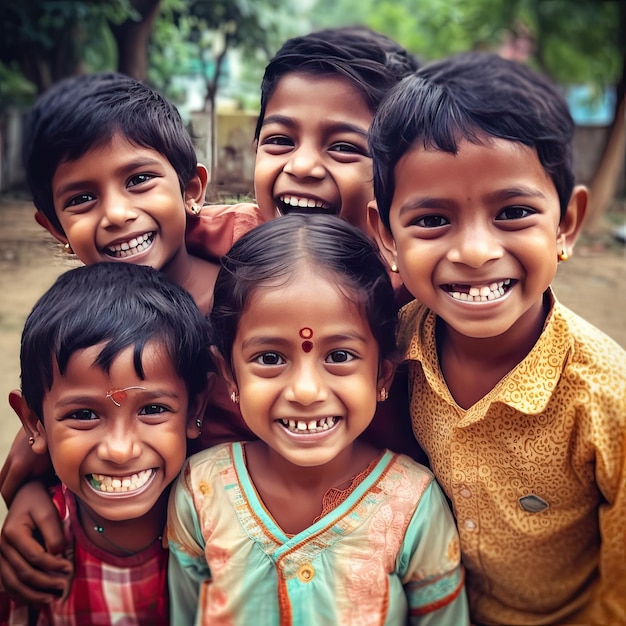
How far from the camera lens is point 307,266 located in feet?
5.08

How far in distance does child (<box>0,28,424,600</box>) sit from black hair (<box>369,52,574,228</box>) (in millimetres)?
343

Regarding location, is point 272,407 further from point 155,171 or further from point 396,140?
point 155,171

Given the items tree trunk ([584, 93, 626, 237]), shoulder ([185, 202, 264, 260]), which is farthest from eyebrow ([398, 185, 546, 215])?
tree trunk ([584, 93, 626, 237])

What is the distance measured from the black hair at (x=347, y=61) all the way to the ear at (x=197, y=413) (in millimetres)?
856

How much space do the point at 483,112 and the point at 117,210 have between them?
36.4 inches

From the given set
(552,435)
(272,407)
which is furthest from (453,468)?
(272,407)

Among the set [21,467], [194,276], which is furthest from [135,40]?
[21,467]

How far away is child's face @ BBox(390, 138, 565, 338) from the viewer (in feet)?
4.50

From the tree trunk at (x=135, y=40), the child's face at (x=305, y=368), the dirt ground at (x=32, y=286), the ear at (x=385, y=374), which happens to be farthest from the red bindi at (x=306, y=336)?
the tree trunk at (x=135, y=40)

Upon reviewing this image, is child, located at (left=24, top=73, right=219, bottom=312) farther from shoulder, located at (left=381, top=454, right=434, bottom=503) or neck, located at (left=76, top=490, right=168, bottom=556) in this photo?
shoulder, located at (left=381, top=454, right=434, bottom=503)

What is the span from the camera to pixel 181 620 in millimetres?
1698

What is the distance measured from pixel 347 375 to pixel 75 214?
0.85 m

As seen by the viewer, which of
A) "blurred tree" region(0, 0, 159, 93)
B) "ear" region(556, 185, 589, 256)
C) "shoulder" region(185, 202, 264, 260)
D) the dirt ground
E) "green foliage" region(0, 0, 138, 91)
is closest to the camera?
"ear" region(556, 185, 589, 256)

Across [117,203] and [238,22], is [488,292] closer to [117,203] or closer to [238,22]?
[117,203]
